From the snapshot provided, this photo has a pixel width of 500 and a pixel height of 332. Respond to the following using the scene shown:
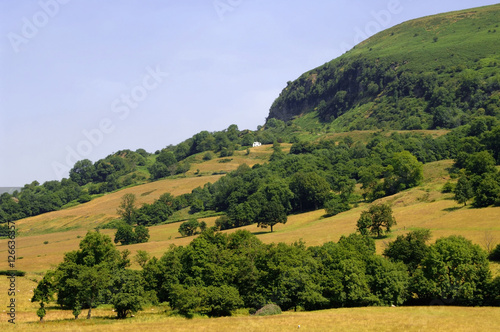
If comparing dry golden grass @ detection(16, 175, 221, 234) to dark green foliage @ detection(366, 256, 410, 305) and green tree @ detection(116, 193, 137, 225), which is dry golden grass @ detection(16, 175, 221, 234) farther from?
dark green foliage @ detection(366, 256, 410, 305)

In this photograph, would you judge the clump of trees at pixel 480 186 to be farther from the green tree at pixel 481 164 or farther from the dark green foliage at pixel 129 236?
the dark green foliage at pixel 129 236

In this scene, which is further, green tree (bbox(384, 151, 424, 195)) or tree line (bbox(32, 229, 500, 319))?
green tree (bbox(384, 151, 424, 195))

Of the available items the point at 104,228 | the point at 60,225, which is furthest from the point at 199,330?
the point at 60,225

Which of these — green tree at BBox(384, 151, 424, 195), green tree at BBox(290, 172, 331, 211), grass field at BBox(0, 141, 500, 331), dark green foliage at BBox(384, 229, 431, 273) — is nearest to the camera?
grass field at BBox(0, 141, 500, 331)

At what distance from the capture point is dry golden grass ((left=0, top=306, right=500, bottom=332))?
41.0 meters

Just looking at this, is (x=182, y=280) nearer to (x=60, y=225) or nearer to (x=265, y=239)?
(x=265, y=239)

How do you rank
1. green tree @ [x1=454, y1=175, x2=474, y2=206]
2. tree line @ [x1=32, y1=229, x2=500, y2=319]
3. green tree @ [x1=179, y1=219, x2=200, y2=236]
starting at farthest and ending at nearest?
green tree @ [x1=179, y1=219, x2=200, y2=236], green tree @ [x1=454, y1=175, x2=474, y2=206], tree line @ [x1=32, y1=229, x2=500, y2=319]

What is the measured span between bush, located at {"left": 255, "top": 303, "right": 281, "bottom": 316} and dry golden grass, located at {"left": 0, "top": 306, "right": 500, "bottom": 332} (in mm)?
3001

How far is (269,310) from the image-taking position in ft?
174

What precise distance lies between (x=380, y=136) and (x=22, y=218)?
150 meters

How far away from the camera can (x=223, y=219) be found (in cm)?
12325

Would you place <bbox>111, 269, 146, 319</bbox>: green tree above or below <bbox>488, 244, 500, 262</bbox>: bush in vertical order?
above

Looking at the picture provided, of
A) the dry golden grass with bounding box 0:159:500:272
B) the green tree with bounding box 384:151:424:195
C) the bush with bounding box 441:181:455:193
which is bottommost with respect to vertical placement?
the dry golden grass with bounding box 0:159:500:272

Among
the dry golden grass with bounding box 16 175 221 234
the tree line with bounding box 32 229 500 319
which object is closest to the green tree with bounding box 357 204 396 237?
the tree line with bounding box 32 229 500 319
